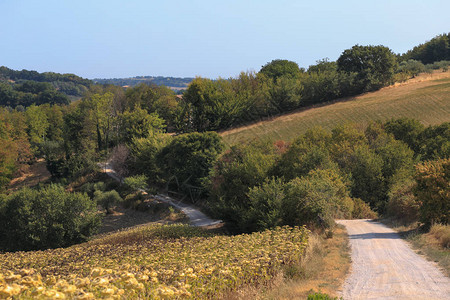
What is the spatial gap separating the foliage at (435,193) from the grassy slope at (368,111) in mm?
43674

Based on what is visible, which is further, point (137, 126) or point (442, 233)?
point (137, 126)

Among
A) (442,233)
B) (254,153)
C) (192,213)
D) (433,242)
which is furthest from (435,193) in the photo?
(192,213)

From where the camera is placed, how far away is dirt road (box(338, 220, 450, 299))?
10789 mm

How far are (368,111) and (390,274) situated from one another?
59081 millimetres

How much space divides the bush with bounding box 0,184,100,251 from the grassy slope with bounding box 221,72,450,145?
32538 mm

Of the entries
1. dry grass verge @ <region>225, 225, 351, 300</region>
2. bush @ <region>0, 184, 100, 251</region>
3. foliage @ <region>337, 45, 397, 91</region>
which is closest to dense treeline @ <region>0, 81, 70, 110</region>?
foliage @ <region>337, 45, 397, 91</region>

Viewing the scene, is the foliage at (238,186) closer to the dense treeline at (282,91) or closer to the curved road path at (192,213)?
the curved road path at (192,213)

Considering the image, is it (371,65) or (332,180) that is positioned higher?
(371,65)

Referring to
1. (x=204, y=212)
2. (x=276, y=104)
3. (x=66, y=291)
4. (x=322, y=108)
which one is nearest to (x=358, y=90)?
(x=322, y=108)

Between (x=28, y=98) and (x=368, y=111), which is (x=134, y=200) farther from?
(x=28, y=98)

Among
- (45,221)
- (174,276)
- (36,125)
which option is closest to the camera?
(174,276)

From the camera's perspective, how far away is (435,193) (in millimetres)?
19797

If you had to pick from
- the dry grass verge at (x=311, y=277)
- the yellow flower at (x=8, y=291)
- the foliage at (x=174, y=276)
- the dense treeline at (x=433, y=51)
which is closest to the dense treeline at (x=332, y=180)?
the dry grass verge at (x=311, y=277)

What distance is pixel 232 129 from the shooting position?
241 feet
